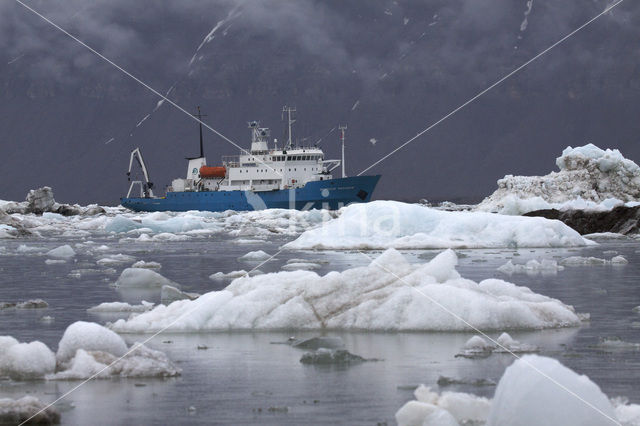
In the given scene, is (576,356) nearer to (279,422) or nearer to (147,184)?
(279,422)

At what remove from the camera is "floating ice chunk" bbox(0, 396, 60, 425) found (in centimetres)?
509

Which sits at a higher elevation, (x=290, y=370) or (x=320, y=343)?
(x=320, y=343)

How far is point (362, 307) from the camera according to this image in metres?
8.76

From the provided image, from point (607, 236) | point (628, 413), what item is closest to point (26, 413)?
point (628, 413)

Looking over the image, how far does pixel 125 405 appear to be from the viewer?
18.4 ft

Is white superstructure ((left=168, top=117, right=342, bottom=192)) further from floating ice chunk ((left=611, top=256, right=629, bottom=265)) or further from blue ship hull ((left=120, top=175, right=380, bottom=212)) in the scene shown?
floating ice chunk ((left=611, top=256, right=629, bottom=265))

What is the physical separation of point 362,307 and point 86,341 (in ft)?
9.82

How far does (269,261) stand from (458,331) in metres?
10.7

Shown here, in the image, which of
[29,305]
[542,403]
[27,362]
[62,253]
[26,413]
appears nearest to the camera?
[542,403]

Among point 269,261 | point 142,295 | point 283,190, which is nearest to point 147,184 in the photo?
point 283,190

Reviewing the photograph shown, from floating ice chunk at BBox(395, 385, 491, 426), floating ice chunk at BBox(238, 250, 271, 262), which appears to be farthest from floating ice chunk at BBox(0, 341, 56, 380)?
floating ice chunk at BBox(238, 250, 271, 262)

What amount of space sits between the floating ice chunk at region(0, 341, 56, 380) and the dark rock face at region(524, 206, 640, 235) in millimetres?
25239

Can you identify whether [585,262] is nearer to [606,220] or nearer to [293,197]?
[606,220]

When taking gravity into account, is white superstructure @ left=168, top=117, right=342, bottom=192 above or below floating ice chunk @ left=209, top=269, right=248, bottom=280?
above
